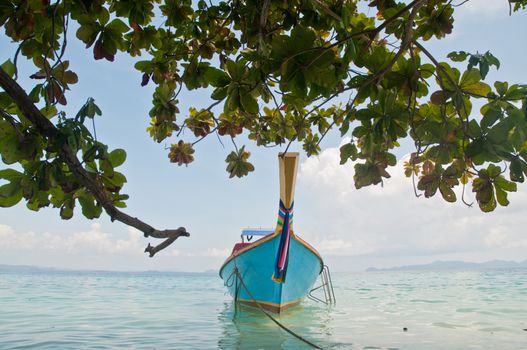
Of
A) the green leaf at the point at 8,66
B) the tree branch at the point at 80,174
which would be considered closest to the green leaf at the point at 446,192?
the tree branch at the point at 80,174

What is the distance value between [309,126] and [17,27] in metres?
2.50

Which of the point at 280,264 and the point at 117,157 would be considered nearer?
the point at 117,157

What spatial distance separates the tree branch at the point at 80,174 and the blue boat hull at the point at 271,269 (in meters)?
7.55

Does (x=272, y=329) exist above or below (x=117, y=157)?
below

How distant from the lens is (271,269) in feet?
31.4

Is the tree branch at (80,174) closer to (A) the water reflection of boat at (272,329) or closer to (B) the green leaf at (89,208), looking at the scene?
(B) the green leaf at (89,208)

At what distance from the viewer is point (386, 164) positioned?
2.16m

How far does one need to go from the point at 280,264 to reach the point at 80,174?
7.67 metres

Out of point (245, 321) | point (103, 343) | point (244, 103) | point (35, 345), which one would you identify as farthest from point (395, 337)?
point (244, 103)

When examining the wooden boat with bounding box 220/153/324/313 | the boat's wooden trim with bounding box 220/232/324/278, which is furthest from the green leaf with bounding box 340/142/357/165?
the boat's wooden trim with bounding box 220/232/324/278

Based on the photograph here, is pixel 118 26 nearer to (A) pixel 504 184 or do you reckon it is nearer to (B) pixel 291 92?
(B) pixel 291 92

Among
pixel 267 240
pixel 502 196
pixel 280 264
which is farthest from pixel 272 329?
pixel 502 196

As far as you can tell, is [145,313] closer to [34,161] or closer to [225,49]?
[225,49]

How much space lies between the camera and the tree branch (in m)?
1.34
